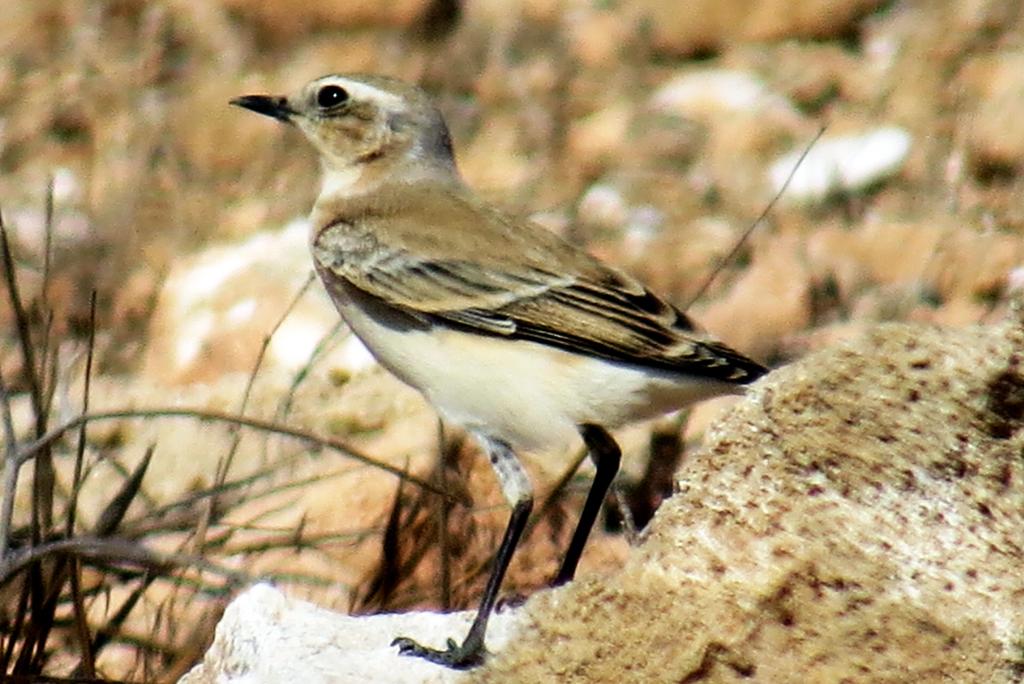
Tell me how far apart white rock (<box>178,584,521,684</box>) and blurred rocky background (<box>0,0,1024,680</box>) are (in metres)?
0.46

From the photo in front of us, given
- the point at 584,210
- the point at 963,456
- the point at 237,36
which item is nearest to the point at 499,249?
the point at 963,456

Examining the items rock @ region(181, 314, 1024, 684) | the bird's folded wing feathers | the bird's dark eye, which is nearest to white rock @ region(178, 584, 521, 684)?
rock @ region(181, 314, 1024, 684)

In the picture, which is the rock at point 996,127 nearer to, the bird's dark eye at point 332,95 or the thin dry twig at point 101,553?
the bird's dark eye at point 332,95

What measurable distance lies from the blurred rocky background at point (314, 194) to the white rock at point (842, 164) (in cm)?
2

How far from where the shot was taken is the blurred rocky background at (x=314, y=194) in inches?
248

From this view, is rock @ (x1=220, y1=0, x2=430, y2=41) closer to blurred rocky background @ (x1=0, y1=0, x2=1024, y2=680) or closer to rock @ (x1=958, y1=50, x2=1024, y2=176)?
blurred rocky background @ (x1=0, y1=0, x2=1024, y2=680)

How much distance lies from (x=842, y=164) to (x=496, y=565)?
18.7 ft

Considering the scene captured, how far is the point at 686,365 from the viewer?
6211mm

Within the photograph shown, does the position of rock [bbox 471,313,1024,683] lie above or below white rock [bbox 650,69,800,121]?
above

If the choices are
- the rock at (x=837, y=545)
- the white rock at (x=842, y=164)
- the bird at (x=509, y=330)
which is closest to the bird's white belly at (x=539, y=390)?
the bird at (x=509, y=330)

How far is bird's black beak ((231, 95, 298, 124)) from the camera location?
305 inches

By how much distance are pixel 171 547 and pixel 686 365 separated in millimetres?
1687

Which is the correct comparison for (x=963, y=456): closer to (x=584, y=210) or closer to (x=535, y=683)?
(x=535, y=683)

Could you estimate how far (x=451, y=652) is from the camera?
4895mm
